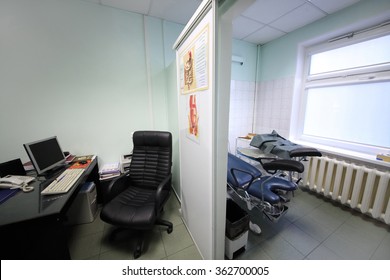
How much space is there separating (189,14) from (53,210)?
2.55 meters

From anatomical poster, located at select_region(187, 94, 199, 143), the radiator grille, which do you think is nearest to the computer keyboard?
anatomical poster, located at select_region(187, 94, 199, 143)

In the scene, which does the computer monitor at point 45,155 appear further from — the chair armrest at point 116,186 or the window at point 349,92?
the window at point 349,92

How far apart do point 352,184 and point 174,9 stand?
10.4 ft

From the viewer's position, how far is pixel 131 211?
1.44m

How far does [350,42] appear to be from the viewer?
2074 mm

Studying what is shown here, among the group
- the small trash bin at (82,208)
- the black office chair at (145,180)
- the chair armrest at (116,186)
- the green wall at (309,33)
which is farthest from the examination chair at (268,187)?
the green wall at (309,33)

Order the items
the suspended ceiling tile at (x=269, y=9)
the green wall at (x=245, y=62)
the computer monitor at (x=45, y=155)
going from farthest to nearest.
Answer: the green wall at (x=245, y=62) < the suspended ceiling tile at (x=269, y=9) < the computer monitor at (x=45, y=155)

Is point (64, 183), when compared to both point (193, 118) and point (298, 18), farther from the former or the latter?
point (298, 18)

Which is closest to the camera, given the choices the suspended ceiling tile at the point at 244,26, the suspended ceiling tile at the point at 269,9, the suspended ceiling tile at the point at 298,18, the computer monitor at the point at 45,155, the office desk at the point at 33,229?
the office desk at the point at 33,229

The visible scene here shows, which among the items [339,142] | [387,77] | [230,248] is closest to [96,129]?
[230,248]

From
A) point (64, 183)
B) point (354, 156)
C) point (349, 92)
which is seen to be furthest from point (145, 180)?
point (349, 92)

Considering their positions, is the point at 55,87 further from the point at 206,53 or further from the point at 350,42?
the point at 350,42

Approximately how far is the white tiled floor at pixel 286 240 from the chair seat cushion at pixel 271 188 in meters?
0.47

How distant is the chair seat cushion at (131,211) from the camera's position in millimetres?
1354
